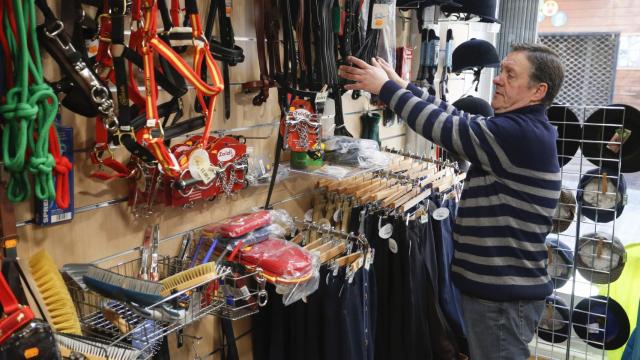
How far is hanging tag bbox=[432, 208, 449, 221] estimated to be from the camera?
2.33 meters

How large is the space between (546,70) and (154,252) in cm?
140

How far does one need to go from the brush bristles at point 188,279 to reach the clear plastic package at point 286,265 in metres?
0.25

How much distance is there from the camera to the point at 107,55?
1241 mm

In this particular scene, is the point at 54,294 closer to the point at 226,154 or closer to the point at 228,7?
the point at 226,154

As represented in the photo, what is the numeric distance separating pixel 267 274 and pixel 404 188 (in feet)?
3.28

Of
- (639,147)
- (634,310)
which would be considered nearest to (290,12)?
(639,147)

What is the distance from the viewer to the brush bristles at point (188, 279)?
125cm

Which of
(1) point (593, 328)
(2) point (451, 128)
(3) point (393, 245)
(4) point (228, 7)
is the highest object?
(4) point (228, 7)

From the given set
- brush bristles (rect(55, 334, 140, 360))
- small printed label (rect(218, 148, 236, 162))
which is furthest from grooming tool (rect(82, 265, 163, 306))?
small printed label (rect(218, 148, 236, 162))

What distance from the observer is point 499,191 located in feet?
6.01

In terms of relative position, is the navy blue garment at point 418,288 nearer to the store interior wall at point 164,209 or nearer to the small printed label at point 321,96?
the store interior wall at point 164,209

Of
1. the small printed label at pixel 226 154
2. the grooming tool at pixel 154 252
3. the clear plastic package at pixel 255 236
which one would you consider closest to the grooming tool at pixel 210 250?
the clear plastic package at pixel 255 236

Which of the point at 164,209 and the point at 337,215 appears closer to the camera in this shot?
the point at 164,209

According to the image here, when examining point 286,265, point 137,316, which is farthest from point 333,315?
point 137,316
